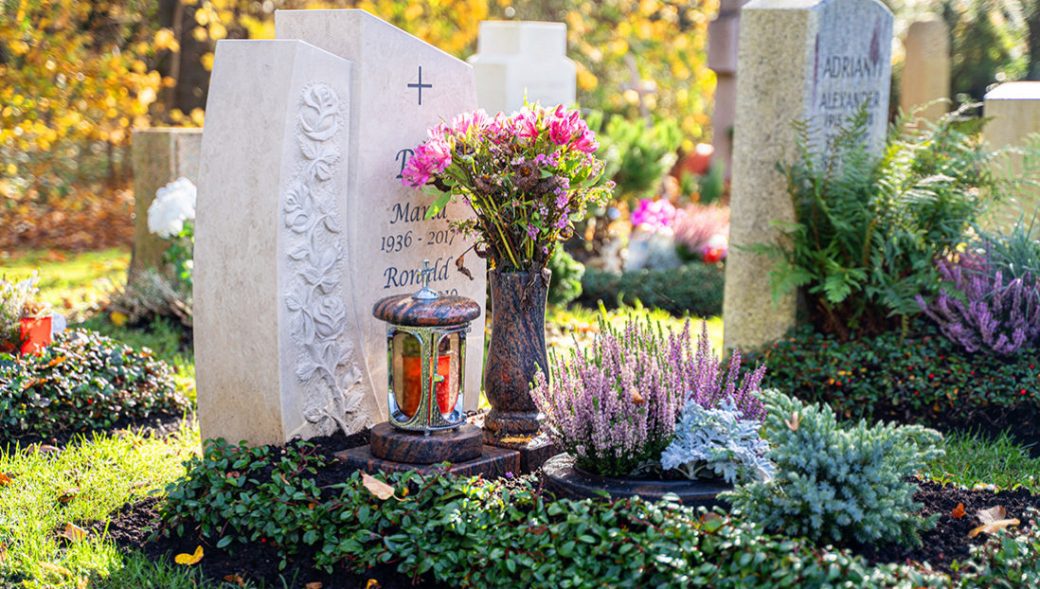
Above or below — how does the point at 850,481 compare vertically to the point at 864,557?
above

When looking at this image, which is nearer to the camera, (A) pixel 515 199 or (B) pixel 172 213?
(A) pixel 515 199

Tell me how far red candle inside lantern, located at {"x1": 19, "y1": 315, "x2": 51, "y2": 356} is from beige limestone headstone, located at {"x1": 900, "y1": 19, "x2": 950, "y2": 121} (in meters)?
8.95

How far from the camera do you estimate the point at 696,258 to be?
10.2m

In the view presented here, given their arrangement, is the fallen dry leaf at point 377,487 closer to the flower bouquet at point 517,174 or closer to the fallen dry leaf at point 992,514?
the flower bouquet at point 517,174

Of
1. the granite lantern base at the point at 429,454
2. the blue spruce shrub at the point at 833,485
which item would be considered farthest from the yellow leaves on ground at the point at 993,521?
the granite lantern base at the point at 429,454

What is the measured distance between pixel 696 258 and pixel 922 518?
261 inches

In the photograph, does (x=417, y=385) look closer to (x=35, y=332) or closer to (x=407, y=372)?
(x=407, y=372)

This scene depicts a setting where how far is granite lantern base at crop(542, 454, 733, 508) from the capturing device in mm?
3811

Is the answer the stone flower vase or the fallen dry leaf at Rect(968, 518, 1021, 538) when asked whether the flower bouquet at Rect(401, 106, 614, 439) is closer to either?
the stone flower vase

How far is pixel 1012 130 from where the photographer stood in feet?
23.2

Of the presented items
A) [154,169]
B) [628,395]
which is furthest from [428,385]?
[154,169]

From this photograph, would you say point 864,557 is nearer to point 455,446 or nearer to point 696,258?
point 455,446

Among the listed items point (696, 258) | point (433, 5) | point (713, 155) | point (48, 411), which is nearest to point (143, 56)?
point (433, 5)

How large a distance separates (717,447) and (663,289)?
16.9 feet
